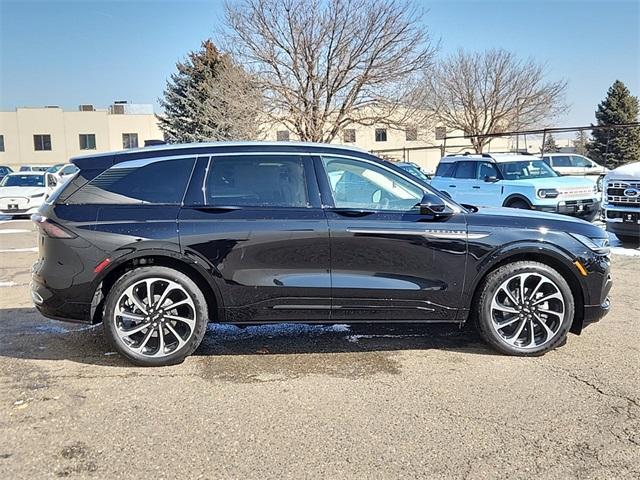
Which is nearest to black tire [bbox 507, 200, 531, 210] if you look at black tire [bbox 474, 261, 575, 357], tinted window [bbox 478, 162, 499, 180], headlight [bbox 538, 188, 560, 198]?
headlight [bbox 538, 188, 560, 198]

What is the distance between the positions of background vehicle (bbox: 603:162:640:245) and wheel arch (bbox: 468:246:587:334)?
620cm

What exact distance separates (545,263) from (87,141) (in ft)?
180

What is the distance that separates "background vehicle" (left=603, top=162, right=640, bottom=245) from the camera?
32.1 ft

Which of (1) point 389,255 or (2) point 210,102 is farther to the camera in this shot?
(2) point 210,102

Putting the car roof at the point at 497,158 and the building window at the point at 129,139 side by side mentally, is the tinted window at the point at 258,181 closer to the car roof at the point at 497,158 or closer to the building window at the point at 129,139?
the car roof at the point at 497,158

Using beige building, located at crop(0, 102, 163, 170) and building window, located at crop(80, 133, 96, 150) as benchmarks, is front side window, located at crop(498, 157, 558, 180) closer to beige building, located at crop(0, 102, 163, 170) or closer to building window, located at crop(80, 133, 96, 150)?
beige building, located at crop(0, 102, 163, 170)

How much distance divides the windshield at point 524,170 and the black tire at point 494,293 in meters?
9.37

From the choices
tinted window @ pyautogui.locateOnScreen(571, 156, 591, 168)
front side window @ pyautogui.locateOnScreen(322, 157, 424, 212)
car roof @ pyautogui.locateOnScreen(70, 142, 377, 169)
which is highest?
tinted window @ pyautogui.locateOnScreen(571, 156, 591, 168)

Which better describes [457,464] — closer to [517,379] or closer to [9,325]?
[517,379]

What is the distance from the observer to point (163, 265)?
4453 mm

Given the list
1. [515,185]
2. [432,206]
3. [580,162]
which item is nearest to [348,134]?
[580,162]

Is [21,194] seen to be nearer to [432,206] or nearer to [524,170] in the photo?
[524,170]

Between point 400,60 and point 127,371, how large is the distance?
20.5 meters

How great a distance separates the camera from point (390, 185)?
4617 millimetres
